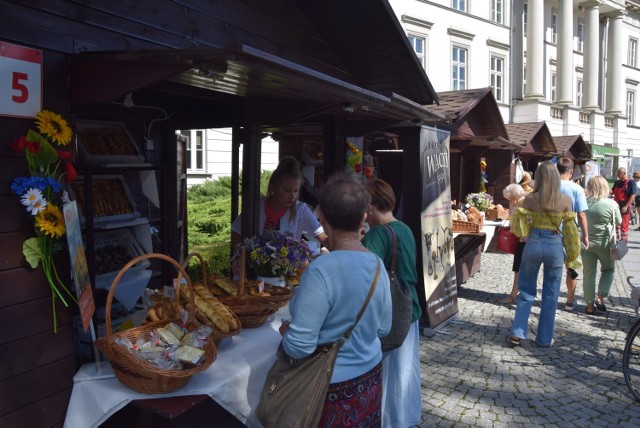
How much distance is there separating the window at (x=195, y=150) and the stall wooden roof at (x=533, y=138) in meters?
8.67

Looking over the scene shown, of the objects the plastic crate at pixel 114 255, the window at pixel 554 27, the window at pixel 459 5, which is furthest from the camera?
the window at pixel 554 27

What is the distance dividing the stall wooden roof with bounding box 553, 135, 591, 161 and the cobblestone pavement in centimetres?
1097

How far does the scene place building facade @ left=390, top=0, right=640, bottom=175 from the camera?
71.9ft

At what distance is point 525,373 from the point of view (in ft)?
15.8

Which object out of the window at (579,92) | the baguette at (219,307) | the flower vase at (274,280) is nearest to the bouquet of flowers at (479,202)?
the flower vase at (274,280)

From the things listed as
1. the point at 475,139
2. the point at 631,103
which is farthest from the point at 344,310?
the point at 631,103

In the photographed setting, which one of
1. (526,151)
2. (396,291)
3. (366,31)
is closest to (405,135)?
(366,31)

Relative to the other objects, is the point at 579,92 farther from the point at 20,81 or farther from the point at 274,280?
the point at 20,81

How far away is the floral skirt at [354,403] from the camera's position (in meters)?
2.21

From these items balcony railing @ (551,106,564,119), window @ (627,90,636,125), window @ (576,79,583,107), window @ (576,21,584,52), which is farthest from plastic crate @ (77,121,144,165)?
window @ (627,90,636,125)

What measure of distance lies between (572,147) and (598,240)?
43.1 feet

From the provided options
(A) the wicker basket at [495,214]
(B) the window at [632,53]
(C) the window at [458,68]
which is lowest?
(A) the wicker basket at [495,214]

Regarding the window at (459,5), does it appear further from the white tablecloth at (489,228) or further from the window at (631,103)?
the window at (631,103)

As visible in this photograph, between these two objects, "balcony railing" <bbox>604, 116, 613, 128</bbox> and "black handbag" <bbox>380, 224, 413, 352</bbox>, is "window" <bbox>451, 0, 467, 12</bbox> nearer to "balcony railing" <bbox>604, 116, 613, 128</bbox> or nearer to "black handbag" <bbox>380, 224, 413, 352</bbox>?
"balcony railing" <bbox>604, 116, 613, 128</bbox>
